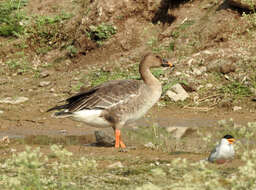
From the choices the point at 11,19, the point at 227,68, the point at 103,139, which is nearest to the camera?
the point at 103,139

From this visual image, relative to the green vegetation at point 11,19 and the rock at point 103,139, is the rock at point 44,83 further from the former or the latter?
the rock at point 103,139

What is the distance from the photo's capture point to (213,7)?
13711mm

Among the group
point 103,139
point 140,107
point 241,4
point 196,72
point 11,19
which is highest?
point 11,19

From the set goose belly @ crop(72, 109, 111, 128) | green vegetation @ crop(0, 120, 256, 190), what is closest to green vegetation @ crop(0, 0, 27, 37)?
goose belly @ crop(72, 109, 111, 128)

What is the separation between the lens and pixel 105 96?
27.1 feet

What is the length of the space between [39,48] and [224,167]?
37.0 ft

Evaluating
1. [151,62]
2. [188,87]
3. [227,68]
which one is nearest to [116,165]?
[151,62]

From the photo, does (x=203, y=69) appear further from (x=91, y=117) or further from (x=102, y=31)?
(x=91, y=117)

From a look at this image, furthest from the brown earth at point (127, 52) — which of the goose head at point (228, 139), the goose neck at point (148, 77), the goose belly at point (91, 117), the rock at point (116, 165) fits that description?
the goose head at point (228, 139)

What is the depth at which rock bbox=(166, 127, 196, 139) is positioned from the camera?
31.2 ft

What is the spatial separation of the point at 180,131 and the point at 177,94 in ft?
6.65

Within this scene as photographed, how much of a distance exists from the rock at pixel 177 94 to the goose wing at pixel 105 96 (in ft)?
11.0

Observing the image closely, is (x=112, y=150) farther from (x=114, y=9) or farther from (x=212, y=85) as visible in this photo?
(x=114, y=9)

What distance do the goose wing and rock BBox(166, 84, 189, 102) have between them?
3358 mm
